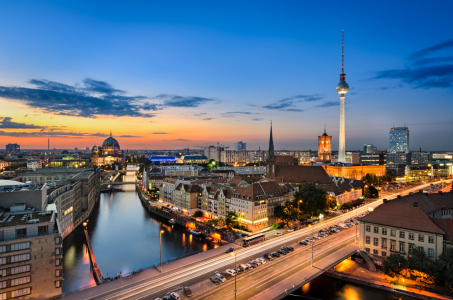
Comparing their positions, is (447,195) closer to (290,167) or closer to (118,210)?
(290,167)

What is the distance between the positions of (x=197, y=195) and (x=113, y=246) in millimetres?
14911

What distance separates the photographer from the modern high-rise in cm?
17562

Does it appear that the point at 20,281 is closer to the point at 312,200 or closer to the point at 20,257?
the point at 20,257

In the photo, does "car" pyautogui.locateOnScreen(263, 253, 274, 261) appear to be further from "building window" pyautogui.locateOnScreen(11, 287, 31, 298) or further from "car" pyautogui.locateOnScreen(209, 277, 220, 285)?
"building window" pyautogui.locateOnScreen(11, 287, 31, 298)

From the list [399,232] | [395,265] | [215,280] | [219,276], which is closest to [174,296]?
[215,280]

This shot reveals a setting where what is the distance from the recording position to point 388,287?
1906 centimetres

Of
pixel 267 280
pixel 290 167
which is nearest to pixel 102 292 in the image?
pixel 267 280

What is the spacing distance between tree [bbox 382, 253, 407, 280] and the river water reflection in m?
17.7

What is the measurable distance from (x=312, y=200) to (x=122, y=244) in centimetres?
2457

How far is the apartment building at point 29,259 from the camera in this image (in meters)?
16.7

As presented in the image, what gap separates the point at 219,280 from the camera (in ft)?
57.8

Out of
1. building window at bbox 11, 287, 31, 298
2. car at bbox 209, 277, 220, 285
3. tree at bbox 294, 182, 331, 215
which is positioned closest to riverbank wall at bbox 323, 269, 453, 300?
car at bbox 209, 277, 220, 285

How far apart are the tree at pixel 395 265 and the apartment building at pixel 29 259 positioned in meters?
23.2

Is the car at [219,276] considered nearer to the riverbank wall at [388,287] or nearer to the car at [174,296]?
the car at [174,296]
